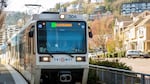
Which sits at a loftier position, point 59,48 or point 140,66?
point 59,48

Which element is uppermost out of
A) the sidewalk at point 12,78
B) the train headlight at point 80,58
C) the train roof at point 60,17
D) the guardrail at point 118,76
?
the train roof at point 60,17

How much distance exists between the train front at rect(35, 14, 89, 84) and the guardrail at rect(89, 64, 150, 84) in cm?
84

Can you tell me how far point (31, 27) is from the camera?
1839cm

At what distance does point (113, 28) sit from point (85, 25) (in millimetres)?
110244

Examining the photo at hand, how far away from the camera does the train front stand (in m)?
17.6

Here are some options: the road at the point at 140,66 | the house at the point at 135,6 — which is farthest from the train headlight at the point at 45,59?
the house at the point at 135,6

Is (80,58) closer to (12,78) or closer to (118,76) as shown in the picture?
(118,76)

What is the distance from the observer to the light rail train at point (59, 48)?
17578 mm

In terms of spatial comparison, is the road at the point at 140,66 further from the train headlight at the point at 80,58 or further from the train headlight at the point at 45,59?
the train headlight at the point at 45,59

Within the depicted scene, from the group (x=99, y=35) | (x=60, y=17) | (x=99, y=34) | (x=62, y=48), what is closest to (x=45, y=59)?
(x=62, y=48)

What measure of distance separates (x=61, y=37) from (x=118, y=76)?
356 centimetres

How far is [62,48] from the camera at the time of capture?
17766 millimetres

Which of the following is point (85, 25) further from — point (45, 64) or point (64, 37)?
point (45, 64)

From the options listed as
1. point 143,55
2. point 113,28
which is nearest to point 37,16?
point 143,55
